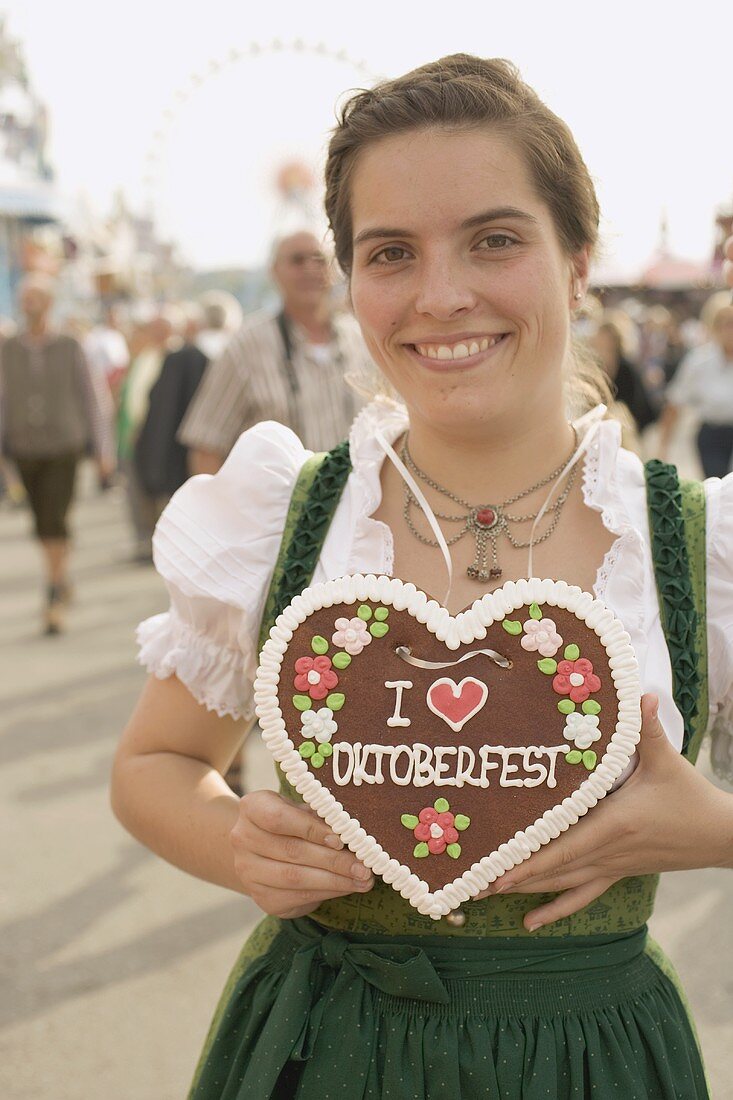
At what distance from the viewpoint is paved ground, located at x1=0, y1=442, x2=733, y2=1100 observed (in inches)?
101

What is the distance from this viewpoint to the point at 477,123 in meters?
1.27

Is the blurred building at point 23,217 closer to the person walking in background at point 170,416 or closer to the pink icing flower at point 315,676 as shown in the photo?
the person walking in background at point 170,416

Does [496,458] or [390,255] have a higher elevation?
[390,255]

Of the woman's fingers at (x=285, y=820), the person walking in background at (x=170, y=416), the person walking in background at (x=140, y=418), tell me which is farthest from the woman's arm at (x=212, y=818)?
the person walking in background at (x=140, y=418)

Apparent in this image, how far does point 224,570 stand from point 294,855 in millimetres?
347

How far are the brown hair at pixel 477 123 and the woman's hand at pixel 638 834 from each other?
22.6 inches

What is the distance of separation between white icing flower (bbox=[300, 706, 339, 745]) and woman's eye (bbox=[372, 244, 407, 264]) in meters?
0.49

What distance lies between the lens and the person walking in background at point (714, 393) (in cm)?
639

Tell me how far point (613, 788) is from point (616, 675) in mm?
129

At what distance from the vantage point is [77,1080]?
8.25ft

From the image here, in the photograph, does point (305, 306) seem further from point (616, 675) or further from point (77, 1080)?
point (616, 675)

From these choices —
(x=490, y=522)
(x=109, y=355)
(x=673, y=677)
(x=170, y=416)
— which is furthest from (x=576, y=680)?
(x=109, y=355)

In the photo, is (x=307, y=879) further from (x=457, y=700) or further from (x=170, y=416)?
(x=170, y=416)

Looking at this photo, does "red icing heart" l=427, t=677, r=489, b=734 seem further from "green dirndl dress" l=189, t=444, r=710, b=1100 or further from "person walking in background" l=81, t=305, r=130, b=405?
"person walking in background" l=81, t=305, r=130, b=405
